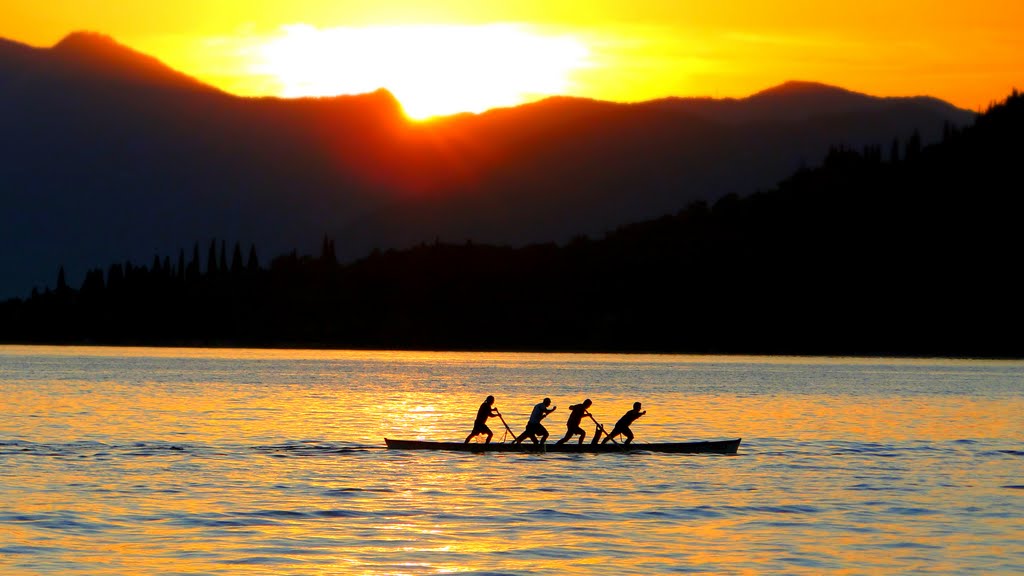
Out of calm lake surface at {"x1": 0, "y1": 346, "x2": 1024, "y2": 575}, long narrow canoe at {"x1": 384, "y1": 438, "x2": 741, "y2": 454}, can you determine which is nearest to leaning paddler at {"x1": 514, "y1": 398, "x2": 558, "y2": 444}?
long narrow canoe at {"x1": 384, "y1": 438, "x2": 741, "y2": 454}

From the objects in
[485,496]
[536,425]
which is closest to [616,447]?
[536,425]

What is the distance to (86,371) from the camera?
17762cm

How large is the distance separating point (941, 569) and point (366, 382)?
4954 inches

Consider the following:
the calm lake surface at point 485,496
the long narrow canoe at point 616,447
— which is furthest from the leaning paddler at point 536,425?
the calm lake surface at point 485,496

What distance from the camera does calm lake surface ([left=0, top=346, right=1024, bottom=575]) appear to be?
34.1 m

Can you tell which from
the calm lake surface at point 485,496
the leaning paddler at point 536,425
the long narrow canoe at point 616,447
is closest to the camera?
the calm lake surface at point 485,496

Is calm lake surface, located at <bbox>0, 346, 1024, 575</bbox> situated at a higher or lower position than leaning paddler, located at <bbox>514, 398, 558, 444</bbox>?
lower

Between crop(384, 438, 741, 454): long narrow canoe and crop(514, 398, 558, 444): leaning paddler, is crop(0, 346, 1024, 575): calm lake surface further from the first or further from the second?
crop(514, 398, 558, 444): leaning paddler

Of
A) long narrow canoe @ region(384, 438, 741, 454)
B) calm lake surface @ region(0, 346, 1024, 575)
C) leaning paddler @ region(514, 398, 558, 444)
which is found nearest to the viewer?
calm lake surface @ region(0, 346, 1024, 575)

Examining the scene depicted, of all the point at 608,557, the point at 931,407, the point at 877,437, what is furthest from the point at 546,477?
the point at 931,407

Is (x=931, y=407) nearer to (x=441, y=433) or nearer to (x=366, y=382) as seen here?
(x=441, y=433)

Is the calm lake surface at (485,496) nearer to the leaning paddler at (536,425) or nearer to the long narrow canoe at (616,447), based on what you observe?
the long narrow canoe at (616,447)

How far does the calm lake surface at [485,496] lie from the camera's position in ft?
112

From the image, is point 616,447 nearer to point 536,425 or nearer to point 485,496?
point 536,425
